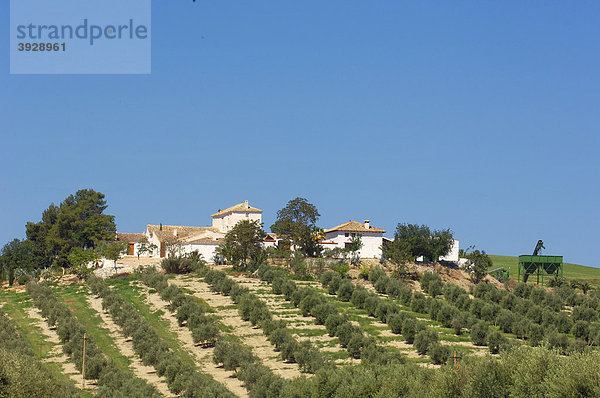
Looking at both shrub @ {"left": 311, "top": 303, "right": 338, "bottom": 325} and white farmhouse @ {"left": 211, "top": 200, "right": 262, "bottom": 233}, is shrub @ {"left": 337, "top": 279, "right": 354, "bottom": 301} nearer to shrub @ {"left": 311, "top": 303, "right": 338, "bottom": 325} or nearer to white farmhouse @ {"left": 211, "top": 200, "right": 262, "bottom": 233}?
shrub @ {"left": 311, "top": 303, "right": 338, "bottom": 325}

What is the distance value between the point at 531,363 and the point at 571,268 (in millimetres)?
135386

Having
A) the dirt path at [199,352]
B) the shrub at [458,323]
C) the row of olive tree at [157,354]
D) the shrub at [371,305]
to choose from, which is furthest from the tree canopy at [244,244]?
the shrub at [458,323]

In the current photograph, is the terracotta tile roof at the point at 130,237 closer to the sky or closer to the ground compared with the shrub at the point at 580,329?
closer to the sky

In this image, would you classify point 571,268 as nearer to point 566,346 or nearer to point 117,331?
point 566,346

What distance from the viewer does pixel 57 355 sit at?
188ft

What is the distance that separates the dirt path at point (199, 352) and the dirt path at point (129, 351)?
3.88 metres

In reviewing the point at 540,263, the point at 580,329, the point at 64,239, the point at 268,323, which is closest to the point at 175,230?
the point at 64,239

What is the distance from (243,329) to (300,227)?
28549 mm

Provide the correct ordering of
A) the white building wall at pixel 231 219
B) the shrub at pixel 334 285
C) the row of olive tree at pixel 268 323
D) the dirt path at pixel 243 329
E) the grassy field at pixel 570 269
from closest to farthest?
the row of olive tree at pixel 268 323 → the dirt path at pixel 243 329 → the shrub at pixel 334 285 → the white building wall at pixel 231 219 → the grassy field at pixel 570 269

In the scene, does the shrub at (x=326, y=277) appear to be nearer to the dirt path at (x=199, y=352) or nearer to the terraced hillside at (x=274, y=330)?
the terraced hillside at (x=274, y=330)

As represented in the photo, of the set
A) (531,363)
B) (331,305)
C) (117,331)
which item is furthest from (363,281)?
(531,363)

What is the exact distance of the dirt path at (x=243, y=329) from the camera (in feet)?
180

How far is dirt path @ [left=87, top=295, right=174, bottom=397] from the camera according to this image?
165 ft

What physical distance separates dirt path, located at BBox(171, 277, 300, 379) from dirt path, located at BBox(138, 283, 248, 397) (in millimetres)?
3533
